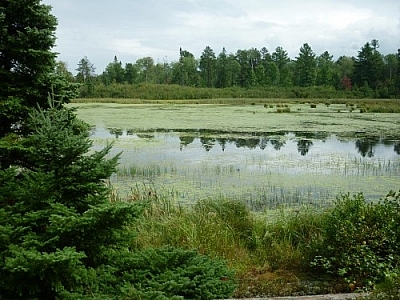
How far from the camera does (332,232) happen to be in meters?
4.36

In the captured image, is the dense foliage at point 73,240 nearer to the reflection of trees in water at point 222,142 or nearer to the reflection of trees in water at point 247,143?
the reflection of trees in water at point 222,142

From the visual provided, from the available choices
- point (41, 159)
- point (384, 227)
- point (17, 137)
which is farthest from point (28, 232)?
point (384, 227)

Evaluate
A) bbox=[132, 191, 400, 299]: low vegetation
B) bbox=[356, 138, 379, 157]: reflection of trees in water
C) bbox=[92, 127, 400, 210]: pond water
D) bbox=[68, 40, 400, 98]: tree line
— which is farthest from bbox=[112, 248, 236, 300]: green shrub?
bbox=[68, 40, 400, 98]: tree line

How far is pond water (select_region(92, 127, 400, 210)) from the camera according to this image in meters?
8.02

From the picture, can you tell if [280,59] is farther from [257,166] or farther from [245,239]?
[245,239]

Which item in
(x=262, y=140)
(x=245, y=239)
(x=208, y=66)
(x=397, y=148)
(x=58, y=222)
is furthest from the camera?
(x=208, y=66)

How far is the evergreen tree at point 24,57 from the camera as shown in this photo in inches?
158

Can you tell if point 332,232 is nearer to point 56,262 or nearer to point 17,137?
point 56,262

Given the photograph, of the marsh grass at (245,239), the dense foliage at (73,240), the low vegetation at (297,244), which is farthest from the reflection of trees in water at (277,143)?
the dense foliage at (73,240)

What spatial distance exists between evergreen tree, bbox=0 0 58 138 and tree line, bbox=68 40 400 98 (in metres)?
42.0

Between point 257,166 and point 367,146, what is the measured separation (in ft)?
17.4

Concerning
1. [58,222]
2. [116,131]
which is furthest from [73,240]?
[116,131]

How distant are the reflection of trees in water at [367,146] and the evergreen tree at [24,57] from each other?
400 inches

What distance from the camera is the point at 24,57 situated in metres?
4.11
